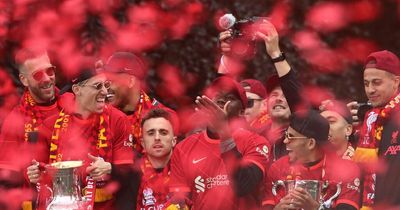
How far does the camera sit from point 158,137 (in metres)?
7.84

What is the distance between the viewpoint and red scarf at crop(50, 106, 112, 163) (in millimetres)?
7793

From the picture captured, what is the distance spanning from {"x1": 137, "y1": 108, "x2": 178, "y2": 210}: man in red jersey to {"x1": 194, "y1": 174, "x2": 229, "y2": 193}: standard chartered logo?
415mm

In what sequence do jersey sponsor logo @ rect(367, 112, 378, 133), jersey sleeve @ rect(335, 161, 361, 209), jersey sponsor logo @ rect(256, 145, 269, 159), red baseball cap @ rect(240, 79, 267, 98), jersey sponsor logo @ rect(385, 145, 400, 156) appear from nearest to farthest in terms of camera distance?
jersey sleeve @ rect(335, 161, 361, 209), jersey sponsor logo @ rect(256, 145, 269, 159), jersey sponsor logo @ rect(385, 145, 400, 156), jersey sponsor logo @ rect(367, 112, 378, 133), red baseball cap @ rect(240, 79, 267, 98)

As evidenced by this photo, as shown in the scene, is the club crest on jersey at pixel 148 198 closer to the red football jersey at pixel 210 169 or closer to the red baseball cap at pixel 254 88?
the red football jersey at pixel 210 169

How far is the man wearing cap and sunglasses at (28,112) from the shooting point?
8.17 metres

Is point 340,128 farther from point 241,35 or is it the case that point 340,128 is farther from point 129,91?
point 129,91

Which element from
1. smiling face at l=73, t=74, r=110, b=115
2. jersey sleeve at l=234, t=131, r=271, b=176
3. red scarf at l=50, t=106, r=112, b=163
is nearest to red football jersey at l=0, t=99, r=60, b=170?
red scarf at l=50, t=106, r=112, b=163

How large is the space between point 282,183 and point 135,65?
213cm

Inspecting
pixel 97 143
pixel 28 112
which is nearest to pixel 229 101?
pixel 97 143

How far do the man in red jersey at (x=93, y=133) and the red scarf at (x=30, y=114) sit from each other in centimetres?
34

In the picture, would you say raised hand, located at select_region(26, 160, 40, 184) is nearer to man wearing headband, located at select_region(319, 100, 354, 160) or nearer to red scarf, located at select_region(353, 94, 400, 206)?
man wearing headband, located at select_region(319, 100, 354, 160)

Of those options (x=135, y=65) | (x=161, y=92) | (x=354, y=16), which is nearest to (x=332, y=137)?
(x=135, y=65)

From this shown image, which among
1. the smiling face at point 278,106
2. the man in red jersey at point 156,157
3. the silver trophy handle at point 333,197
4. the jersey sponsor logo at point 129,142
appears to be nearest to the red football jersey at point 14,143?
the jersey sponsor logo at point 129,142

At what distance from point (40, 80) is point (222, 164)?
1783 millimetres
